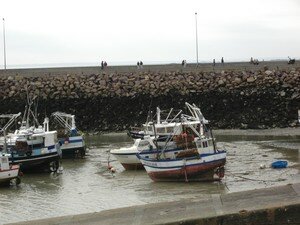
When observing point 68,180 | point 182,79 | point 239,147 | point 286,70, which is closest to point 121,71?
point 182,79

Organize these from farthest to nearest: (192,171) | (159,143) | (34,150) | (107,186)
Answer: (34,150), (159,143), (107,186), (192,171)

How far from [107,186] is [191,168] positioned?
159 inches

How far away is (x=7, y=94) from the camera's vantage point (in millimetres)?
54219

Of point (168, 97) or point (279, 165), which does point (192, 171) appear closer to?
point (279, 165)

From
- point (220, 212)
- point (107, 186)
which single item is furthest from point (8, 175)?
point (220, 212)

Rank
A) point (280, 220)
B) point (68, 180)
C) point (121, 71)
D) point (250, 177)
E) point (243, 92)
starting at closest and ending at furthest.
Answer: point (280, 220) → point (250, 177) → point (68, 180) → point (243, 92) → point (121, 71)

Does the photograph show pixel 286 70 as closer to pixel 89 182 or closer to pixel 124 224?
pixel 89 182

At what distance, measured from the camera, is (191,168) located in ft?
75.0

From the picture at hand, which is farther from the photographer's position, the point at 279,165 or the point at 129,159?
the point at 129,159

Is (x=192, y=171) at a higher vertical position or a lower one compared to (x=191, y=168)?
lower

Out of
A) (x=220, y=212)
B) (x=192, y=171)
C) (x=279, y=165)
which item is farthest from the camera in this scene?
(x=279, y=165)

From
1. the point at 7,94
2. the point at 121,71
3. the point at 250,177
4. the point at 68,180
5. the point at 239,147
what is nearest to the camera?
the point at 250,177

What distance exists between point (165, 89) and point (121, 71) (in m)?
10.1

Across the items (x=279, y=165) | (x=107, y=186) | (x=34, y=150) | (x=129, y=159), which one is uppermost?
(x=34, y=150)
